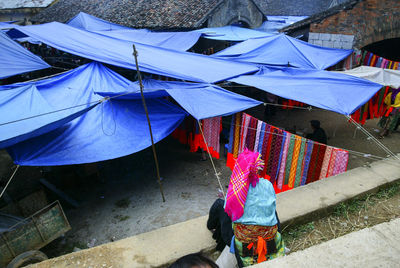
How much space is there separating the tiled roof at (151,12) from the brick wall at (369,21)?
579 cm

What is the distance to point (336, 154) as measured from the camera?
3.44m

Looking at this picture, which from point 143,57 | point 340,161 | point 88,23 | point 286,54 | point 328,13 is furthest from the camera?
point 88,23

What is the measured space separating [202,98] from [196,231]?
8.36 ft

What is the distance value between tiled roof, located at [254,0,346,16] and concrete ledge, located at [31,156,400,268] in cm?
2093

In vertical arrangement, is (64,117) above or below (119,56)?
below

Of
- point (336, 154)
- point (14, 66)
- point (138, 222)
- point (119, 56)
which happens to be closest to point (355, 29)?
point (336, 154)

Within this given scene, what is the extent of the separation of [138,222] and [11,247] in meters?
1.69

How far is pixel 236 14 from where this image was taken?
508 inches

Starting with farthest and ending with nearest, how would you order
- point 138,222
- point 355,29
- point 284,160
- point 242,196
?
point 355,29 < point 138,222 < point 284,160 < point 242,196

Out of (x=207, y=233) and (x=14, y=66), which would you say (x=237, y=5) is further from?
(x=207, y=233)

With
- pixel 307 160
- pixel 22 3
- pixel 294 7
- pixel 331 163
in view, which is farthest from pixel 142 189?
pixel 294 7

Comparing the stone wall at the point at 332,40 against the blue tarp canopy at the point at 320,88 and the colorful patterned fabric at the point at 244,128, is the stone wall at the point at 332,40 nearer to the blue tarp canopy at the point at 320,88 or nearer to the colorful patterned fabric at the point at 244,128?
the blue tarp canopy at the point at 320,88

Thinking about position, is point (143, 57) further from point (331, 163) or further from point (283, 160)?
point (331, 163)

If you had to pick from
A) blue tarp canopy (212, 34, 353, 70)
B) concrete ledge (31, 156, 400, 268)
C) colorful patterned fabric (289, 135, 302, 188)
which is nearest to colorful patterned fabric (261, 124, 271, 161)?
colorful patterned fabric (289, 135, 302, 188)
